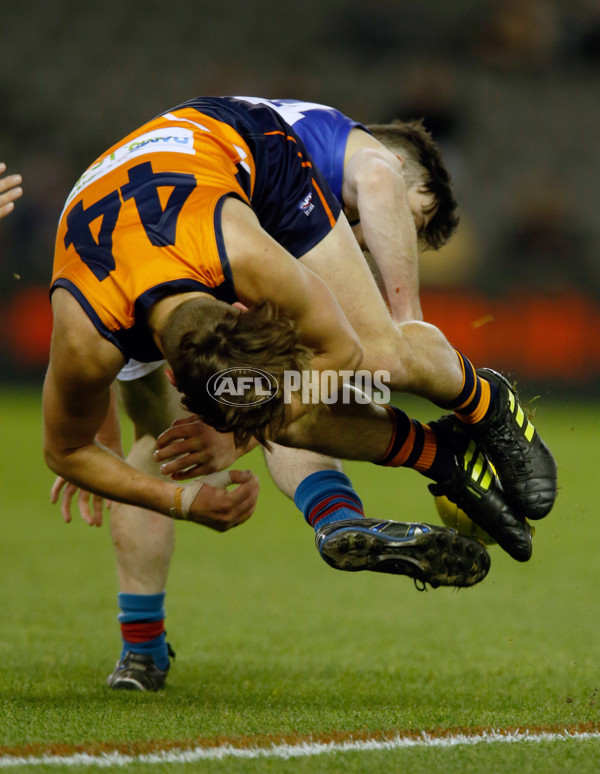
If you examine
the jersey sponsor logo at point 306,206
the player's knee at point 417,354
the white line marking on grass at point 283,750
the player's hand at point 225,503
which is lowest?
the white line marking on grass at point 283,750

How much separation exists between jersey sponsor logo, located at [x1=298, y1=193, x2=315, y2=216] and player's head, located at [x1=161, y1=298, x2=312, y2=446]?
24.8 inches

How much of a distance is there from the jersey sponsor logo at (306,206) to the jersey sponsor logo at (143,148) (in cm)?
39

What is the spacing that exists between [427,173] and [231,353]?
205 centimetres

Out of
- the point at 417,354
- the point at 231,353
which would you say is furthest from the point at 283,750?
the point at 417,354

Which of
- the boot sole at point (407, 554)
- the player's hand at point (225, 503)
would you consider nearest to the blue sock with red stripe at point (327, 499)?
the boot sole at point (407, 554)

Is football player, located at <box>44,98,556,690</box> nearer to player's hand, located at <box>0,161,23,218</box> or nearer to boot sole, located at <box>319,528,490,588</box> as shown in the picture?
boot sole, located at <box>319,528,490,588</box>

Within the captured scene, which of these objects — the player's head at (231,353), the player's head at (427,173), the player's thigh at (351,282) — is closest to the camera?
the player's head at (231,353)

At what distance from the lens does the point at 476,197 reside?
50.2ft

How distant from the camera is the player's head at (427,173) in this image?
4379 millimetres

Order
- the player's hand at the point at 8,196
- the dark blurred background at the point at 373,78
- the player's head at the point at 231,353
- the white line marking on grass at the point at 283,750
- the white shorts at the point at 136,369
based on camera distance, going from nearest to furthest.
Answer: the white line marking on grass at the point at 283,750
the player's head at the point at 231,353
the player's hand at the point at 8,196
the white shorts at the point at 136,369
the dark blurred background at the point at 373,78

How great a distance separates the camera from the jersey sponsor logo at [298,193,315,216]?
128 inches

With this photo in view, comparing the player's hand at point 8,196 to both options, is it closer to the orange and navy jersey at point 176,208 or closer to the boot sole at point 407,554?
the orange and navy jersey at point 176,208

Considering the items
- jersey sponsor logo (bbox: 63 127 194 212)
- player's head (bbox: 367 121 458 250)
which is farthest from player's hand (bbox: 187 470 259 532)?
player's head (bbox: 367 121 458 250)

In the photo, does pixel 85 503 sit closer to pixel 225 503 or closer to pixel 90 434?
pixel 90 434
